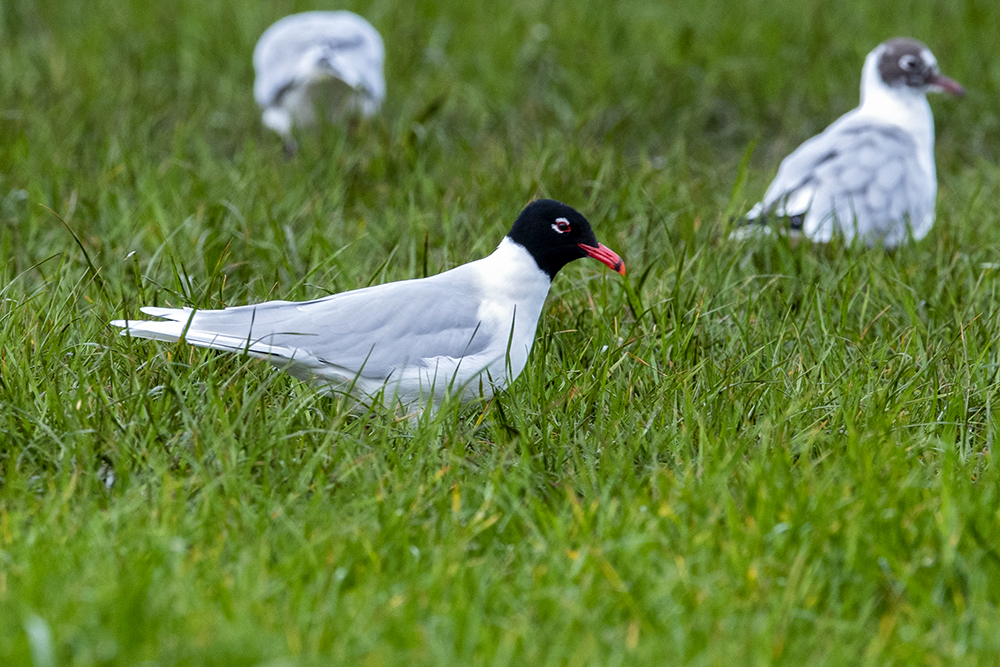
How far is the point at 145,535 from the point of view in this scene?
2.32m

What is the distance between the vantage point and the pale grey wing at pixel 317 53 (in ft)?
22.4

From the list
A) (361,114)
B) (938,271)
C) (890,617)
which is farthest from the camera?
(361,114)

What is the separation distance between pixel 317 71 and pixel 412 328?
405 cm

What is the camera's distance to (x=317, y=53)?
681cm

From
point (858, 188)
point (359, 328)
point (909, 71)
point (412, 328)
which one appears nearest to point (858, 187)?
point (858, 188)

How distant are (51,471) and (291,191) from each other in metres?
2.48

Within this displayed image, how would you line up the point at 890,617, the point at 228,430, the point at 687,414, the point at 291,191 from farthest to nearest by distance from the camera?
the point at 291,191 → the point at 687,414 → the point at 228,430 → the point at 890,617

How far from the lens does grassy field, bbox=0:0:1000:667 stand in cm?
210

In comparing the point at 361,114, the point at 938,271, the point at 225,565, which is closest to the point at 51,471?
the point at 225,565

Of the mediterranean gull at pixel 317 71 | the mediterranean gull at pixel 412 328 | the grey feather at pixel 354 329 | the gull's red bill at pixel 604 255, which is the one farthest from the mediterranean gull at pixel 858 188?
the mediterranean gull at pixel 317 71

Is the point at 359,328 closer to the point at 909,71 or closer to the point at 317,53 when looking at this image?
the point at 909,71

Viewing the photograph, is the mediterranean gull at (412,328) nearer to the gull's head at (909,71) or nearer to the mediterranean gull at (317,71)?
the gull's head at (909,71)

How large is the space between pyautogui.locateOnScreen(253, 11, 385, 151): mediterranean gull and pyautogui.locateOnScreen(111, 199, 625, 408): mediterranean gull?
3584 millimetres

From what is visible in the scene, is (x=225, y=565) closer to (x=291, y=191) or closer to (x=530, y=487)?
(x=530, y=487)
